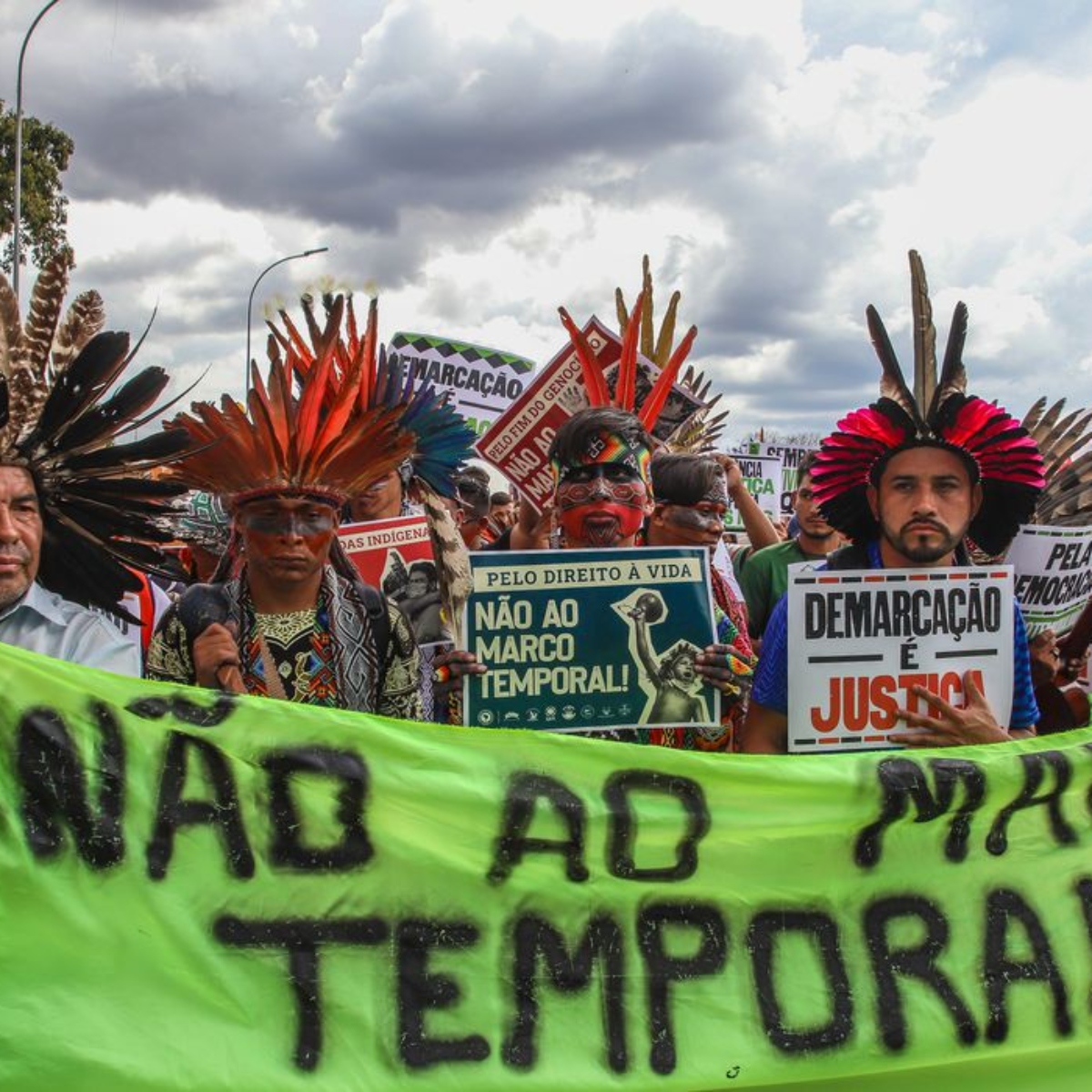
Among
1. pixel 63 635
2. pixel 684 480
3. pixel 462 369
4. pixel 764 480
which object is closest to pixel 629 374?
pixel 684 480

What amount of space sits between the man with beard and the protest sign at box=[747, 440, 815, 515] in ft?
16.8

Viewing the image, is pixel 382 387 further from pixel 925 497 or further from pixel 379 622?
pixel 925 497

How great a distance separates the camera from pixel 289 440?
12.0 ft

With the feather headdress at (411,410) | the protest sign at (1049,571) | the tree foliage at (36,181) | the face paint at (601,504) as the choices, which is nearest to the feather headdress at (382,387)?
the feather headdress at (411,410)

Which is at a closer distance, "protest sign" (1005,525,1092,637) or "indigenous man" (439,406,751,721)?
"indigenous man" (439,406,751,721)

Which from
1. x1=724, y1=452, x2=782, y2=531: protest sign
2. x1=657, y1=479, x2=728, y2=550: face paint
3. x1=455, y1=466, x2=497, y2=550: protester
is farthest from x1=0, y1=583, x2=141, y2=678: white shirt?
x1=724, y1=452, x2=782, y2=531: protest sign

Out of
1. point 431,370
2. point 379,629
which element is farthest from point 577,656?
point 431,370

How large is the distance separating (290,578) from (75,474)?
652 millimetres

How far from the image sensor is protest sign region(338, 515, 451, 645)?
4586 mm

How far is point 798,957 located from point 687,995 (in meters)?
0.27

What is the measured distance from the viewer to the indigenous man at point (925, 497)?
3281mm

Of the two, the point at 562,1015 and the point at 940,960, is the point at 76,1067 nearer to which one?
the point at 562,1015

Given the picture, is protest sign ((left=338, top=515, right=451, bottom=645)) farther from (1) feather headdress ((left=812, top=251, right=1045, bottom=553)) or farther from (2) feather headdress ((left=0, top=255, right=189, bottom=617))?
(1) feather headdress ((left=812, top=251, right=1045, bottom=553))

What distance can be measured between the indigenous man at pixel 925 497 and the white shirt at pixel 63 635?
1728 mm
